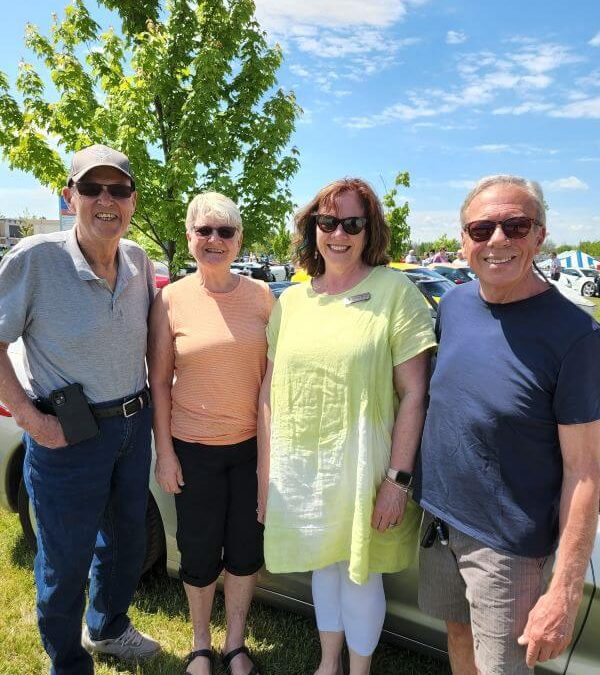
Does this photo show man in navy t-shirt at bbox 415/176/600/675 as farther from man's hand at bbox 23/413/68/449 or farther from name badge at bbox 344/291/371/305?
man's hand at bbox 23/413/68/449

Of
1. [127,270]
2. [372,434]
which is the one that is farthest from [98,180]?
[372,434]

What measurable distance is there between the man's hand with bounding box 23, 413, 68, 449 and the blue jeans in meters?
0.06

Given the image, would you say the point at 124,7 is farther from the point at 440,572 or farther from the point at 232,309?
the point at 440,572

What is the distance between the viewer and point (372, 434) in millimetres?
1717

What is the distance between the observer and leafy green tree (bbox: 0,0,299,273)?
234 inches

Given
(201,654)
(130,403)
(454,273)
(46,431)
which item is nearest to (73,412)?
(46,431)

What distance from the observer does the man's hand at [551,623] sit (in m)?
1.34

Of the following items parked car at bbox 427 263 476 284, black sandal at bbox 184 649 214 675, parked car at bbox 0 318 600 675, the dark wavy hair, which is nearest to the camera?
parked car at bbox 0 318 600 675

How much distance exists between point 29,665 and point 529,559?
2.17 meters

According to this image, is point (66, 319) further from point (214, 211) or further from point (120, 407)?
point (214, 211)

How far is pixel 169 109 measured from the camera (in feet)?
20.6

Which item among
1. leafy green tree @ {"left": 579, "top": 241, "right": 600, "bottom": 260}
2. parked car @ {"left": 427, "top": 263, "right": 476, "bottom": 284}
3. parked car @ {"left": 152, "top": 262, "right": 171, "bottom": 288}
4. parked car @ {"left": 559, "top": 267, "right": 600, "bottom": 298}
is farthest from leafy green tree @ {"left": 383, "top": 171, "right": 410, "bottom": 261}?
leafy green tree @ {"left": 579, "top": 241, "right": 600, "bottom": 260}

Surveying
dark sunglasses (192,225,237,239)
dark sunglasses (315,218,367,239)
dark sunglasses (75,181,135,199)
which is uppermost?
dark sunglasses (75,181,135,199)

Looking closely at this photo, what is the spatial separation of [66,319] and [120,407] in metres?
0.39
